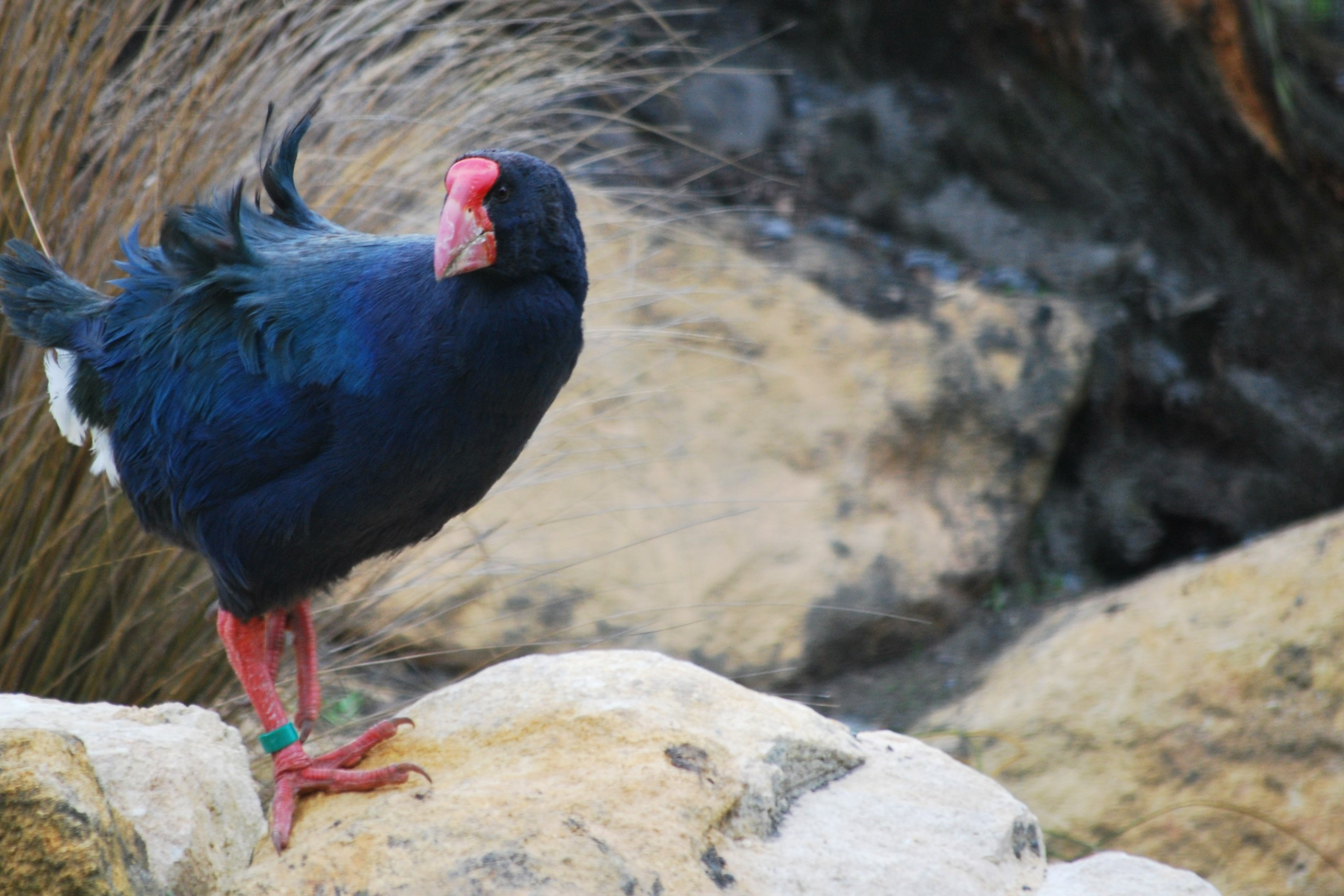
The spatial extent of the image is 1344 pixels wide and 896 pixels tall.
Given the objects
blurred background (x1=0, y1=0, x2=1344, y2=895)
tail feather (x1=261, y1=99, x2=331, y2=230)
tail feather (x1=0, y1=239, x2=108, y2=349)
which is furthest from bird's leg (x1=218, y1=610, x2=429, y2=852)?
tail feather (x1=261, y1=99, x2=331, y2=230)

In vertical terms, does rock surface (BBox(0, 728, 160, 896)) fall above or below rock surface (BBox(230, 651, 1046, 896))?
above

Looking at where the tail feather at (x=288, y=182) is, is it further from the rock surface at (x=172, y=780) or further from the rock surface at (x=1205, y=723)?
the rock surface at (x=1205, y=723)

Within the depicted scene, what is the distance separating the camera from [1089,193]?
15.2 feet

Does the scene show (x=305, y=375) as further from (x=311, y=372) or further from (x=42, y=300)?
(x=42, y=300)

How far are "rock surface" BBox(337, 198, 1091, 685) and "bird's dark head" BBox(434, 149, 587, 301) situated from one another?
4.50ft

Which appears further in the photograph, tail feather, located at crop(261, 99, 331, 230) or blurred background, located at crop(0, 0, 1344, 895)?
blurred background, located at crop(0, 0, 1344, 895)

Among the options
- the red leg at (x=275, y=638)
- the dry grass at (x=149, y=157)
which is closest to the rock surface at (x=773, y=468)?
the dry grass at (x=149, y=157)

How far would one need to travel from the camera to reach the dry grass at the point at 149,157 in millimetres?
2719

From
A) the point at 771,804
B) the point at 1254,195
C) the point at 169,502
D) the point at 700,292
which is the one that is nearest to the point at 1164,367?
the point at 1254,195

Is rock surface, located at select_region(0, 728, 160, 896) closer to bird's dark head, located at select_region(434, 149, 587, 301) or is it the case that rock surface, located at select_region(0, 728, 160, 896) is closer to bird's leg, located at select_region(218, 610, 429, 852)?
bird's leg, located at select_region(218, 610, 429, 852)

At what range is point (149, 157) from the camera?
9.60 feet

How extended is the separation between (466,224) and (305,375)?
1.31ft

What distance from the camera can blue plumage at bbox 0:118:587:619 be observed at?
6.56 ft

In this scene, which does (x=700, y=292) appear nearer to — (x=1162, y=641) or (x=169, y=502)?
(x=1162, y=641)
